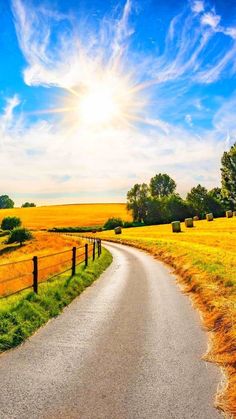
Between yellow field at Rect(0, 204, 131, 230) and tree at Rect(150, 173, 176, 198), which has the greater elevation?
tree at Rect(150, 173, 176, 198)

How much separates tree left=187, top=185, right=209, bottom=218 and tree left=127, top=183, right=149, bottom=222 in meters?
13.8

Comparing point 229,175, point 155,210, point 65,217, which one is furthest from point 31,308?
point 65,217

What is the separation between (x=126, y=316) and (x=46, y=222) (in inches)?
4826

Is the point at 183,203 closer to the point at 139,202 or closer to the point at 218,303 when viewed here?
the point at 139,202

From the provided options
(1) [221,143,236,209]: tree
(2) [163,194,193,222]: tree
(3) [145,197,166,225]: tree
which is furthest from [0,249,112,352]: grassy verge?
(3) [145,197,166,225]: tree

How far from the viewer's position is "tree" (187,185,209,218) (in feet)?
391

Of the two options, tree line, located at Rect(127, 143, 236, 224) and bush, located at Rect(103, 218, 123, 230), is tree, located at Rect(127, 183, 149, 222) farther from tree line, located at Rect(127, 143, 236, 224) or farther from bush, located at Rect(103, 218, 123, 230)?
bush, located at Rect(103, 218, 123, 230)

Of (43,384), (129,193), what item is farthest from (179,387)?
(129,193)

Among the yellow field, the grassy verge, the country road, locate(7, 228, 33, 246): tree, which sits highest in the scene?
the yellow field

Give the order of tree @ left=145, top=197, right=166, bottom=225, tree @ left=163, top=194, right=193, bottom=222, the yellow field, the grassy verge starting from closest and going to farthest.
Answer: the grassy verge
tree @ left=163, top=194, right=193, bottom=222
tree @ left=145, top=197, right=166, bottom=225
the yellow field

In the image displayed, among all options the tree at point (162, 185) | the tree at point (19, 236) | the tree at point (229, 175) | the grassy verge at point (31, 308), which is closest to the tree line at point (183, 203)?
the tree at point (229, 175)

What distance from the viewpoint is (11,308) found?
12.0 metres

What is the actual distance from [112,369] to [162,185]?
159765 mm

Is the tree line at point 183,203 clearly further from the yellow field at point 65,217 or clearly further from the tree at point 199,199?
the yellow field at point 65,217
